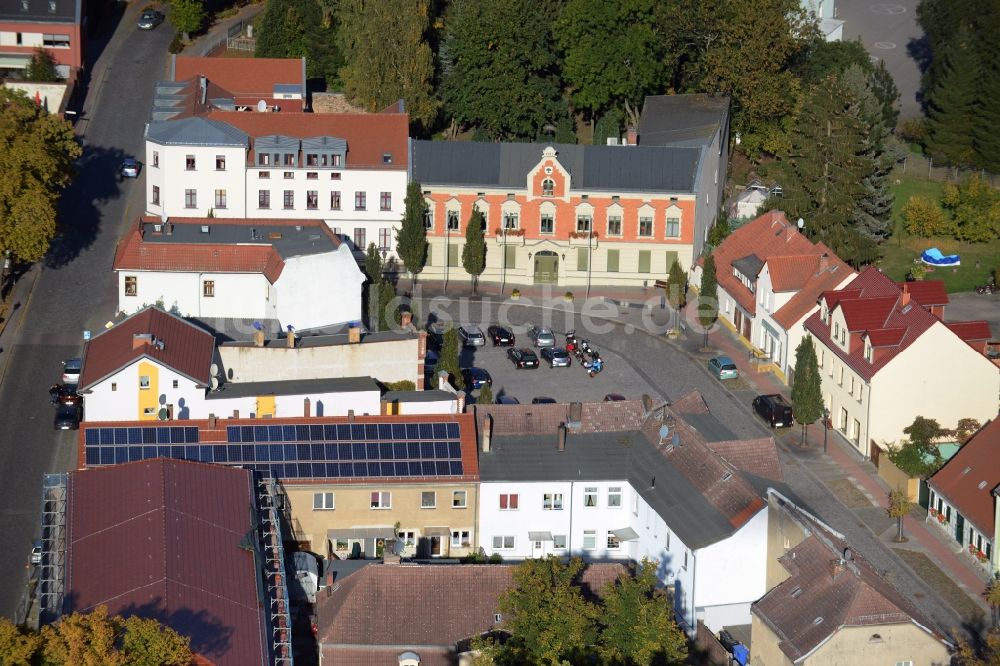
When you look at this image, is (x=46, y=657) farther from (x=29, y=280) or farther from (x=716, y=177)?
(x=716, y=177)

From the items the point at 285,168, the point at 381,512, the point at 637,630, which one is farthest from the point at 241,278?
the point at 637,630

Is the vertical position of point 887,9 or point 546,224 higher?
point 887,9

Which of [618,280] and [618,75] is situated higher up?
[618,75]

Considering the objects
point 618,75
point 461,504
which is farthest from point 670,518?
point 618,75

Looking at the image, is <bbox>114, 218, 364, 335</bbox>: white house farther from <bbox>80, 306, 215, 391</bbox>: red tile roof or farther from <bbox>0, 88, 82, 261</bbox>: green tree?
<bbox>80, 306, 215, 391</bbox>: red tile roof

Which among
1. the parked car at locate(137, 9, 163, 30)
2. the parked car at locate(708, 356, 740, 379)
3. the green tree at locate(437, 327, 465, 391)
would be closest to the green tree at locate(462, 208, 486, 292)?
the green tree at locate(437, 327, 465, 391)

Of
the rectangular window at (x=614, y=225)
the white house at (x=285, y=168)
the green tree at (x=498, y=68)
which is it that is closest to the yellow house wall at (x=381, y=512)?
the white house at (x=285, y=168)

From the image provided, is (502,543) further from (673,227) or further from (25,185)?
(673,227)
